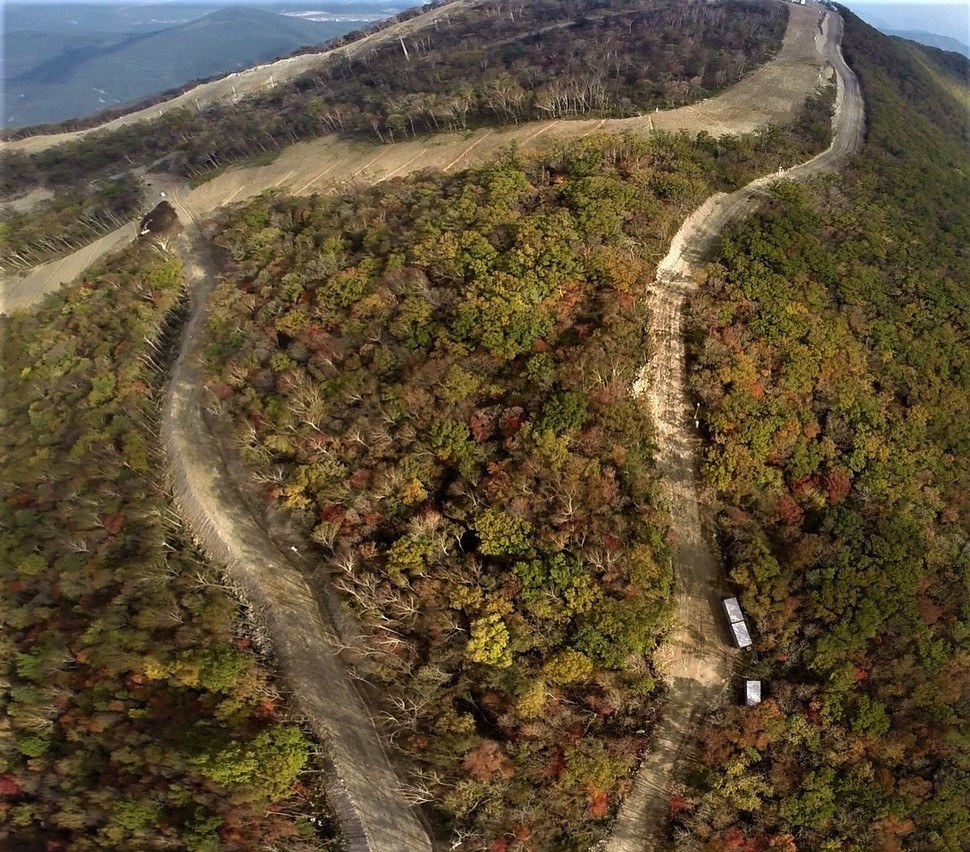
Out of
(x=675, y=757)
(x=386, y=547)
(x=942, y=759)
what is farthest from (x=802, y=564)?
(x=386, y=547)

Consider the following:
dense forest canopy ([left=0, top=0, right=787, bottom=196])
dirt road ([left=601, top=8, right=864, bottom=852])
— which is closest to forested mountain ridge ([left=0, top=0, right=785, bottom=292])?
dense forest canopy ([left=0, top=0, right=787, bottom=196])

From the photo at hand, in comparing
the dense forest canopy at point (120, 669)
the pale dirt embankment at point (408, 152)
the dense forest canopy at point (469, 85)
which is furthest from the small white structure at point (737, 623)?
the dense forest canopy at point (469, 85)

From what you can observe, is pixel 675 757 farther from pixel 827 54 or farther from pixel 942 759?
pixel 827 54

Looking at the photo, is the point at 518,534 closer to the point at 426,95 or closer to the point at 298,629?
the point at 298,629

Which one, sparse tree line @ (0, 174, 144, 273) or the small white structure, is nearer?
the small white structure

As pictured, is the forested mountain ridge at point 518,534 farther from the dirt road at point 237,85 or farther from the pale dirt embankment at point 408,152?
the dirt road at point 237,85

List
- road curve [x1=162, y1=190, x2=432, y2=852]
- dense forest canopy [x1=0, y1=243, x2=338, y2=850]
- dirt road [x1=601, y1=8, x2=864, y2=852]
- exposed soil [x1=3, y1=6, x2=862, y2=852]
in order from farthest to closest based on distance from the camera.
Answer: road curve [x1=162, y1=190, x2=432, y2=852] → exposed soil [x1=3, y1=6, x2=862, y2=852] → dirt road [x1=601, y1=8, x2=864, y2=852] → dense forest canopy [x1=0, y1=243, x2=338, y2=850]

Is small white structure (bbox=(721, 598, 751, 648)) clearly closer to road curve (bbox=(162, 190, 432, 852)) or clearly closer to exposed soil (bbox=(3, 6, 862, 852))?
exposed soil (bbox=(3, 6, 862, 852))
